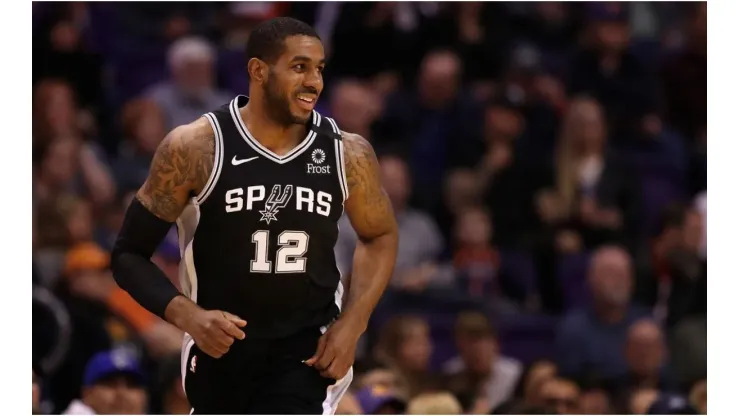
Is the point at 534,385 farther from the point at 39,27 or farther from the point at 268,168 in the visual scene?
the point at 39,27

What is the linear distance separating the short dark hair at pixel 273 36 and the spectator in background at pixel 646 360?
15.4 ft

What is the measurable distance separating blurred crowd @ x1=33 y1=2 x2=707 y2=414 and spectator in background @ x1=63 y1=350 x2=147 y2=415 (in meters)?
0.46

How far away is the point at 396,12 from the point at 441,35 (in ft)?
1.57

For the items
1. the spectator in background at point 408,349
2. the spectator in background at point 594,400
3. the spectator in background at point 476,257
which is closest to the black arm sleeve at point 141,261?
the spectator in background at point 408,349

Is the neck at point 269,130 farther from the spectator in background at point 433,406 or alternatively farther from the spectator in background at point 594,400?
the spectator in background at point 594,400

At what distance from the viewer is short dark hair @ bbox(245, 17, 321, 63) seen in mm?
4828

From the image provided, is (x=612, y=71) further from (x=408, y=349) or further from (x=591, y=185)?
(x=408, y=349)

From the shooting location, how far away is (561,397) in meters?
7.63

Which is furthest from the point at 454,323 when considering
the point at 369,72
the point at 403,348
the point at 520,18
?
the point at 520,18

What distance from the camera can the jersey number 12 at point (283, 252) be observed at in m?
4.90

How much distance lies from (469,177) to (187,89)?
2.37 meters

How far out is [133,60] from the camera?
10516 mm

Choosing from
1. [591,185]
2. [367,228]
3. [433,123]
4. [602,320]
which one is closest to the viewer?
[367,228]

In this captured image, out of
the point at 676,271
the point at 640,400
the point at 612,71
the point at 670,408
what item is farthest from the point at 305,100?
the point at 612,71
